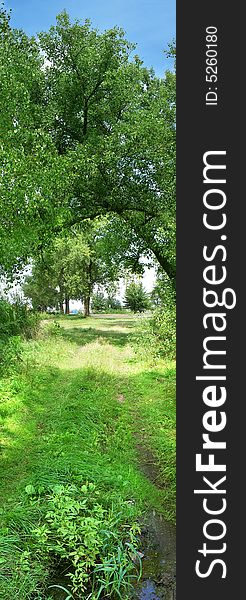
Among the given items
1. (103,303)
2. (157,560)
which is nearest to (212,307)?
(157,560)

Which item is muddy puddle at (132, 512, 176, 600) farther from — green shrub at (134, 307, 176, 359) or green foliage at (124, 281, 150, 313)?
green foliage at (124, 281, 150, 313)

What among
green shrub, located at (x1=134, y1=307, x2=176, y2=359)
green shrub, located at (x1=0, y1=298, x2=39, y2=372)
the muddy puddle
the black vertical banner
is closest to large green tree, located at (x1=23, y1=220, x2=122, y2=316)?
green shrub, located at (x1=0, y1=298, x2=39, y2=372)

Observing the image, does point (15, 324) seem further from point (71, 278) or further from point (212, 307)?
point (71, 278)

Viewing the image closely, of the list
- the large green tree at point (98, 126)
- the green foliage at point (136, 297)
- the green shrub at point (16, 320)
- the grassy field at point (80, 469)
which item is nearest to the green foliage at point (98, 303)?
the green foliage at point (136, 297)

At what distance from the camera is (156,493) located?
7.11 metres

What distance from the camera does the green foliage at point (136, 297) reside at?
31.6 meters

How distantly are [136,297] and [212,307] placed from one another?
2935 cm

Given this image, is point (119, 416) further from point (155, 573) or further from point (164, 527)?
point (155, 573)

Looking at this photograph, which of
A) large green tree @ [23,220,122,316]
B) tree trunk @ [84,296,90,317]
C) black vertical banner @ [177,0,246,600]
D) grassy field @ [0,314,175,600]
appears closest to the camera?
black vertical banner @ [177,0,246,600]

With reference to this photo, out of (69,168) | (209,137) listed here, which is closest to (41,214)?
(69,168)

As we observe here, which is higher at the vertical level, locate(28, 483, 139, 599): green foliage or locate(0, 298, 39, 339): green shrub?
locate(0, 298, 39, 339): green shrub

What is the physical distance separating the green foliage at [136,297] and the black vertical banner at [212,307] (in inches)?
1091

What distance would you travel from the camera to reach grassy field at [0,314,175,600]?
17.4ft

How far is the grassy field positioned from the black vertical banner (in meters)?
2.18
